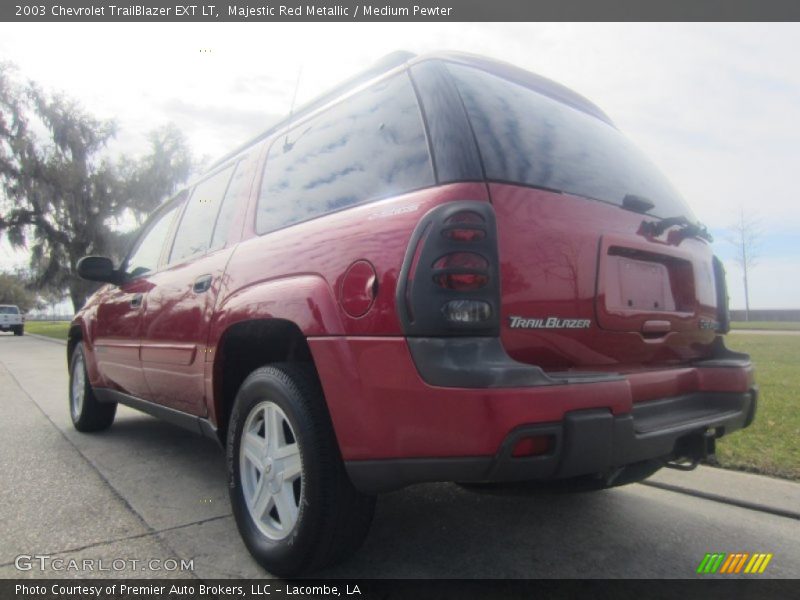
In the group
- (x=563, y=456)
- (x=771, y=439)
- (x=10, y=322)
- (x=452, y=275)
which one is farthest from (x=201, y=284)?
(x=10, y=322)

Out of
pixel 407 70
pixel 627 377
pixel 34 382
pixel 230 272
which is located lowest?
pixel 34 382

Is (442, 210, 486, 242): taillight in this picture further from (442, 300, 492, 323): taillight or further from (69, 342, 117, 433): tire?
(69, 342, 117, 433): tire

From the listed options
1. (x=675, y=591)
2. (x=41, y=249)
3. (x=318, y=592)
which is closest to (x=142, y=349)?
(x=318, y=592)

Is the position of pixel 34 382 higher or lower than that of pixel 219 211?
lower

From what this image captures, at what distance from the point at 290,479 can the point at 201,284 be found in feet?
3.99

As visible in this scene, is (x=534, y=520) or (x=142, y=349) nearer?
(x=534, y=520)

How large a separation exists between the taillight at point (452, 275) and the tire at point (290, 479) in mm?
574

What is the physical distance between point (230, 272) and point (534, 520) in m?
1.86

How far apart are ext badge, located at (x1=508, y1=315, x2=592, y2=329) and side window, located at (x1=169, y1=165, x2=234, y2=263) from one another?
1972mm

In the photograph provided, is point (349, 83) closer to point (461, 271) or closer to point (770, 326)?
point (461, 271)

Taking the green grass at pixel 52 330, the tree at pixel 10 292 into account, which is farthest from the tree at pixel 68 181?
the tree at pixel 10 292

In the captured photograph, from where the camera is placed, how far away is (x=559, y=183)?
209 centimetres

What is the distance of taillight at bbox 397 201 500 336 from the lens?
1737mm

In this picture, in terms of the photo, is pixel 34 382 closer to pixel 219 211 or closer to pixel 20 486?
pixel 20 486
